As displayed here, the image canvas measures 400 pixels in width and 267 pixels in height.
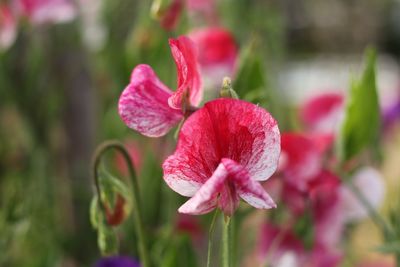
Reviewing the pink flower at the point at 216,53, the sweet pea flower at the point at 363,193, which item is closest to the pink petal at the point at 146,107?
the sweet pea flower at the point at 363,193

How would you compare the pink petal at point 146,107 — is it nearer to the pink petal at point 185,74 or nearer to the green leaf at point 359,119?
the pink petal at point 185,74

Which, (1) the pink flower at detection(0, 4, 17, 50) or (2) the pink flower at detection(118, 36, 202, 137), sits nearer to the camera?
→ (2) the pink flower at detection(118, 36, 202, 137)

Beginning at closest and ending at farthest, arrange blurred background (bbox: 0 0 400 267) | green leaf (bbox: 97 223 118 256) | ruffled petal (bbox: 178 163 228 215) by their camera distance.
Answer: ruffled petal (bbox: 178 163 228 215), green leaf (bbox: 97 223 118 256), blurred background (bbox: 0 0 400 267)

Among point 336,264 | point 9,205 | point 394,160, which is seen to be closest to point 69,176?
point 9,205

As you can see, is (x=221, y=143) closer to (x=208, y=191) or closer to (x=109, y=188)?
(x=208, y=191)

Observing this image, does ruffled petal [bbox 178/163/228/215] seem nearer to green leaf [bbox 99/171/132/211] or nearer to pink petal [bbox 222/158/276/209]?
pink petal [bbox 222/158/276/209]

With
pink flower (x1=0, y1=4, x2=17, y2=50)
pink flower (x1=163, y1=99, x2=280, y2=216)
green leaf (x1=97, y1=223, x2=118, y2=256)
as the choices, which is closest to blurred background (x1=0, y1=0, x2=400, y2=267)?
pink flower (x1=0, y1=4, x2=17, y2=50)
